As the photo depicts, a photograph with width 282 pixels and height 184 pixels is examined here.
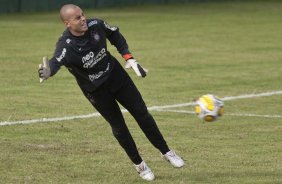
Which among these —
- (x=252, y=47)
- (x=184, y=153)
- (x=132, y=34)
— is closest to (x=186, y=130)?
(x=184, y=153)

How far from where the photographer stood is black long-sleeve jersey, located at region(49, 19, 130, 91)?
1148 cm

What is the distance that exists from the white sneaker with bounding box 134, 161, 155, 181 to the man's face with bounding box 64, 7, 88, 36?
1.81 metres

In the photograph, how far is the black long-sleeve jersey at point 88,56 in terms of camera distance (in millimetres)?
11484

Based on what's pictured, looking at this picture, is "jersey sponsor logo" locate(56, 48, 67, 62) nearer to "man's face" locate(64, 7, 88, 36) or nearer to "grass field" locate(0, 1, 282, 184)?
"man's face" locate(64, 7, 88, 36)

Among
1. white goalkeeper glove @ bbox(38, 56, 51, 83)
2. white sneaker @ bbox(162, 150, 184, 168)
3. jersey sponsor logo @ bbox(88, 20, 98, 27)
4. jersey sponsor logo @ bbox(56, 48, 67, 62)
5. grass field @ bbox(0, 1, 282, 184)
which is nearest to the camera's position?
white goalkeeper glove @ bbox(38, 56, 51, 83)

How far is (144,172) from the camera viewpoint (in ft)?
38.8

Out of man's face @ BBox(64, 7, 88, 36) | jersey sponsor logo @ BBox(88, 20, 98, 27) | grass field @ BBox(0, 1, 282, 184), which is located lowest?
grass field @ BBox(0, 1, 282, 184)

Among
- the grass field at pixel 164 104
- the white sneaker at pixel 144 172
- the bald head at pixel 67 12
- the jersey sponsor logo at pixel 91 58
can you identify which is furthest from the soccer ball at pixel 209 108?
the bald head at pixel 67 12

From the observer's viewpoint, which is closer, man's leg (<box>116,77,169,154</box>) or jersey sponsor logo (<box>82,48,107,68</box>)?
jersey sponsor logo (<box>82,48,107,68</box>)

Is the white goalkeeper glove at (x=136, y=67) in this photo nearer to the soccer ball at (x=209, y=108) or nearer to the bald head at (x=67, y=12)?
the soccer ball at (x=209, y=108)

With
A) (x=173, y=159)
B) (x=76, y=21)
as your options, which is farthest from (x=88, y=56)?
(x=173, y=159)

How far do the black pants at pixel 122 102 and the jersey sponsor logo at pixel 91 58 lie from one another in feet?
0.91

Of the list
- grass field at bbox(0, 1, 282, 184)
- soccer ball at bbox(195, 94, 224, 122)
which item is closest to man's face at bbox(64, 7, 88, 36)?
soccer ball at bbox(195, 94, 224, 122)

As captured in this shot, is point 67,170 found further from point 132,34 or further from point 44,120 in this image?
point 132,34
